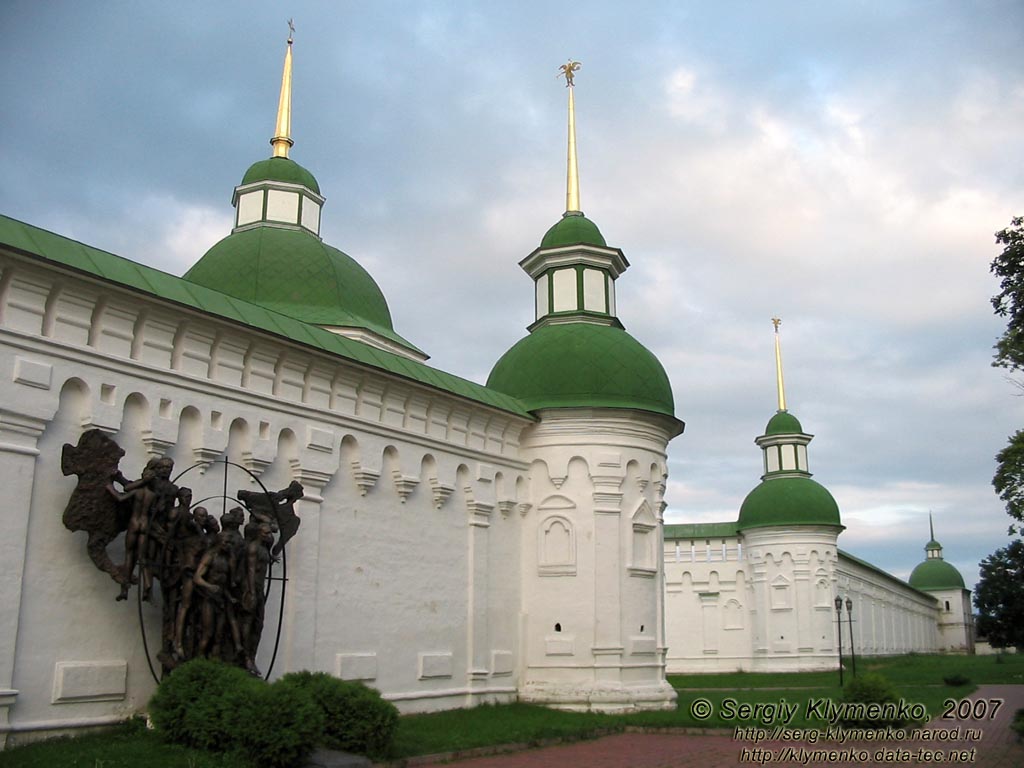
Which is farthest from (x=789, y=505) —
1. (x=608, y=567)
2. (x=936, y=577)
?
(x=936, y=577)

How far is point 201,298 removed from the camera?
12.9 meters

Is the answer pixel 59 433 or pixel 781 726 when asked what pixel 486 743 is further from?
pixel 59 433

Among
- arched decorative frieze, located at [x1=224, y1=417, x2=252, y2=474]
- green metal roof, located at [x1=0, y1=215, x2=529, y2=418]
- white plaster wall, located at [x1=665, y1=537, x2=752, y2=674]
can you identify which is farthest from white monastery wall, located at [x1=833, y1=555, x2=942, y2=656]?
arched decorative frieze, located at [x1=224, y1=417, x2=252, y2=474]

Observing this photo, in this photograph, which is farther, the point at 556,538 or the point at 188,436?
the point at 556,538

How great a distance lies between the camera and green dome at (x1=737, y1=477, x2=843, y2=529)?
41.3 metres

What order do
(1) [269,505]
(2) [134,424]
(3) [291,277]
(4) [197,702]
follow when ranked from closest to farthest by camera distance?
(4) [197,702] → (2) [134,424] → (1) [269,505] → (3) [291,277]

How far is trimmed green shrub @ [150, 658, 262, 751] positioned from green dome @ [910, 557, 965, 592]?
90.2m

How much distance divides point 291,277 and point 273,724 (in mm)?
12615

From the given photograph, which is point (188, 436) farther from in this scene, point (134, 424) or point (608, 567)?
point (608, 567)

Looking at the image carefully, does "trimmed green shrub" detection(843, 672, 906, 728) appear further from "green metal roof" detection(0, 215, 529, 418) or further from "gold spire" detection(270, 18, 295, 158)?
"gold spire" detection(270, 18, 295, 158)

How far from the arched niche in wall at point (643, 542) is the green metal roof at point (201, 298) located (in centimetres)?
381

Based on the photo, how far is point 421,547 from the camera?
53.8 feet

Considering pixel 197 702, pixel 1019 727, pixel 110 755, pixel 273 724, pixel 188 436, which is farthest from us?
pixel 1019 727

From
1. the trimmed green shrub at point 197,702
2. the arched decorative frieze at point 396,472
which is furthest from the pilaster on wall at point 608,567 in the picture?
the trimmed green shrub at point 197,702
